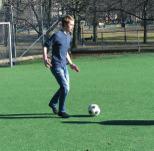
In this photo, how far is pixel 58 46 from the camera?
10305 millimetres

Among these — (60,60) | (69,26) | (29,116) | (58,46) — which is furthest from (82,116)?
(69,26)

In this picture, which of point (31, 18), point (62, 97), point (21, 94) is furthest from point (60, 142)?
point (31, 18)

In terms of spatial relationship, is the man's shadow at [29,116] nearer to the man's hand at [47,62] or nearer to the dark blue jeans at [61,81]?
the dark blue jeans at [61,81]

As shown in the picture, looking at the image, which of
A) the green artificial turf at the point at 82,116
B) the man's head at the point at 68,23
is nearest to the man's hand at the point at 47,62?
the man's head at the point at 68,23

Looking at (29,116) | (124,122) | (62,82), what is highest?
(62,82)

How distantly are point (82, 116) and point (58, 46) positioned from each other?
1456 mm

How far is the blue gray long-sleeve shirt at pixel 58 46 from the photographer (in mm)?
10281

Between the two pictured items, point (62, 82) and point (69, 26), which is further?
point (62, 82)

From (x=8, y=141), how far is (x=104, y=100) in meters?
4.80

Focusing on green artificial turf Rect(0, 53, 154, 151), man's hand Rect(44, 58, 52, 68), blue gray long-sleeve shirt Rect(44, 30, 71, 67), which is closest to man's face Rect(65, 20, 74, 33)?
blue gray long-sleeve shirt Rect(44, 30, 71, 67)

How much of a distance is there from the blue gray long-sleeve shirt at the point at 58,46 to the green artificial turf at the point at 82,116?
3.64 ft

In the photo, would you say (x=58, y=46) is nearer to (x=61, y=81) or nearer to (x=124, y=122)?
(x=61, y=81)

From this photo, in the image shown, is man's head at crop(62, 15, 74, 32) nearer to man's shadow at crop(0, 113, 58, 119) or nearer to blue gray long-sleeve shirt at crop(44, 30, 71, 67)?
blue gray long-sleeve shirt at crop(44, 30, 71, 67)

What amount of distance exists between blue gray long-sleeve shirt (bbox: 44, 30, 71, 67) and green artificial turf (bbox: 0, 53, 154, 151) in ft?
3.64
